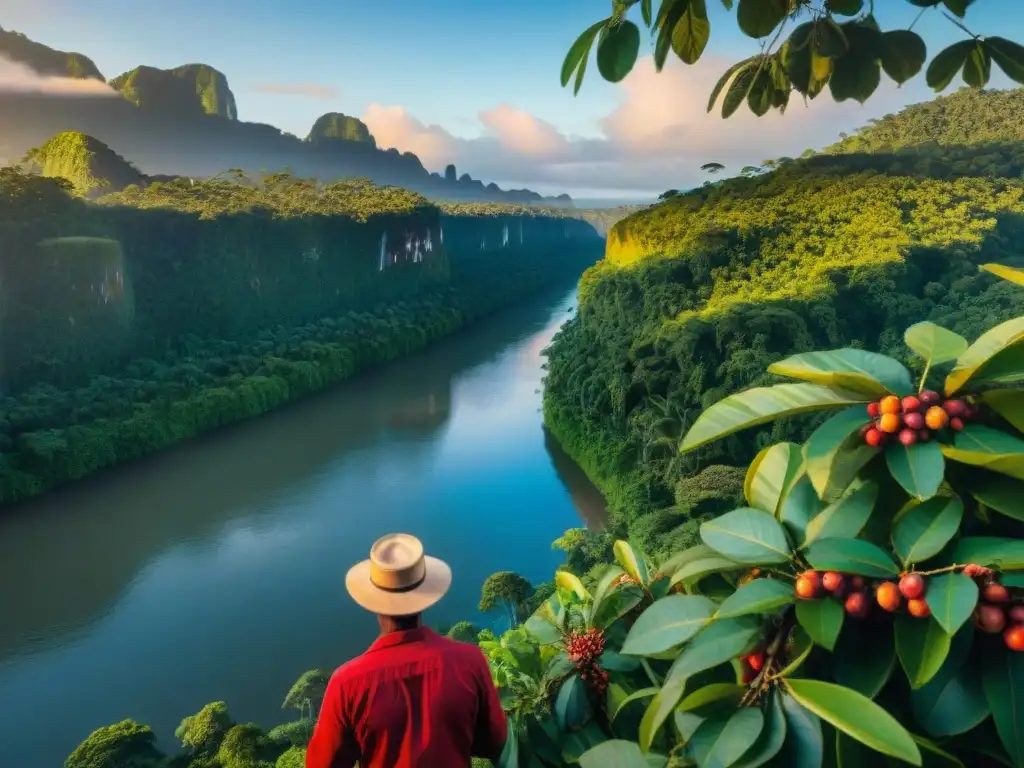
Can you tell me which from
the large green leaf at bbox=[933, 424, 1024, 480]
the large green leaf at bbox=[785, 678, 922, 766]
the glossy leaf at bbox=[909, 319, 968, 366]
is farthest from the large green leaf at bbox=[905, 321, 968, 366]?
the large green leaf at bbox=[785, 678, 922, 766]

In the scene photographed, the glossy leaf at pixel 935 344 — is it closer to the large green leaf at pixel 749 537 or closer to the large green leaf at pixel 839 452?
the large green leaf at pixel 839 452

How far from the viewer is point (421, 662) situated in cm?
157

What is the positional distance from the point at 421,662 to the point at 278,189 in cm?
3079

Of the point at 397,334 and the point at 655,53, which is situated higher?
the point at 655,53

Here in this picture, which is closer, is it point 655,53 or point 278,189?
point 655,53

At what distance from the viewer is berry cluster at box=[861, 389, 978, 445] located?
3.27 feet

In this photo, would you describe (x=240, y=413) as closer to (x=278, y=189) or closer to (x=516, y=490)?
(x=516, y=490)

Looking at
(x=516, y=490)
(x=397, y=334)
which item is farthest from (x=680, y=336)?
(x=397, y=334)

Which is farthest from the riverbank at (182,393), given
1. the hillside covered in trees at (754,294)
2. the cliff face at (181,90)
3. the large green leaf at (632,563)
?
the cliff face at (181,90)

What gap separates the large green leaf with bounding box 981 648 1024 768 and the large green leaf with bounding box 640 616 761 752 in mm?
264

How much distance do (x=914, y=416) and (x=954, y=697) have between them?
346 millimetres

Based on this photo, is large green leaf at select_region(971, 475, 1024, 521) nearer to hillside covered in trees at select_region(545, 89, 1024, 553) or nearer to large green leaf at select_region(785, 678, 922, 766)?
large green leaf at select_region(785, 678, 922, 766)

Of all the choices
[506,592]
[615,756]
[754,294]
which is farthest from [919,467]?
[754,294]

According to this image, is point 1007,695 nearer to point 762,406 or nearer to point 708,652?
point 708,652
